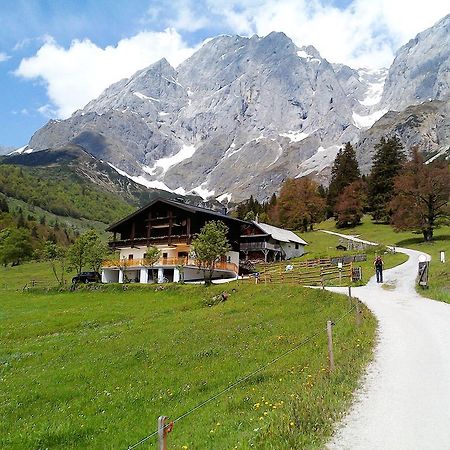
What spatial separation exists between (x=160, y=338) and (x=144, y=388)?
799cm

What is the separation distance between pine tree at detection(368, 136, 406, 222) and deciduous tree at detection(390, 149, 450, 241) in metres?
26.2

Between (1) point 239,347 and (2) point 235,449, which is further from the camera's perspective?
(1) point 239,347

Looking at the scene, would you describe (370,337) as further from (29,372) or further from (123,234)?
(123,234)

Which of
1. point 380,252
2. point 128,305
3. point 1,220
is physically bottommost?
point 128,305

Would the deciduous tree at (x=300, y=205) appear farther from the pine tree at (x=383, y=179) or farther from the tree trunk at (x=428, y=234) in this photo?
the tree trunk at (x=428, y=234)

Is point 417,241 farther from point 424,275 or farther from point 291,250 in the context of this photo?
point 424,275

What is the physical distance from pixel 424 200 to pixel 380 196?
2990cm

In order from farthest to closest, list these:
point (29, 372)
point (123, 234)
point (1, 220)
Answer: point (1, 220) → point (123, 234) → point (29, 372)

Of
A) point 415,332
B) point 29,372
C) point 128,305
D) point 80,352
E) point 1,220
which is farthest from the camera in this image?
point 1,220

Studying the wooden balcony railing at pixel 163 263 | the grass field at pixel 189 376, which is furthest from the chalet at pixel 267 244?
the grass field at pixel 189 376

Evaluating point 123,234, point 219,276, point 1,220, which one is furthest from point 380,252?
point 1,220

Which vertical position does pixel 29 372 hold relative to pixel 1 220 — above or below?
below

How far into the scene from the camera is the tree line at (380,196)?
2601 inches

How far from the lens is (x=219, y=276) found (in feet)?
216
